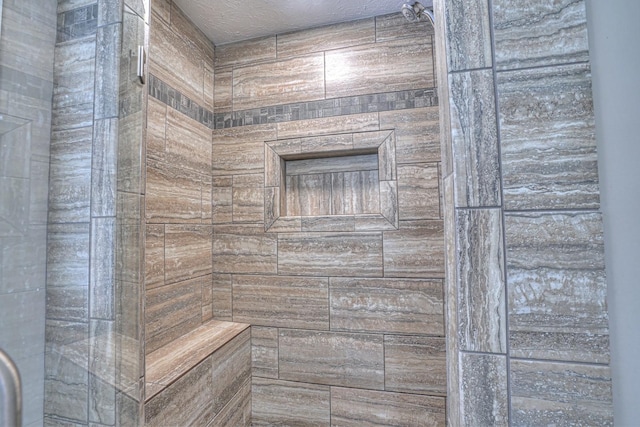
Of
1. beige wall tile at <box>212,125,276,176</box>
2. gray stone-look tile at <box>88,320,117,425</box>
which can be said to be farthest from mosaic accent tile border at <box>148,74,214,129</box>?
gray stone-look tile at <box>88,320,117,425</box>

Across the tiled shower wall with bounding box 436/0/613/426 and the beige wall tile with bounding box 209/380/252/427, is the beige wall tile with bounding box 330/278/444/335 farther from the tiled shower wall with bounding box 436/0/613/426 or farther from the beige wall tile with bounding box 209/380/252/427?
the tiled shower wall with bounding box 436/0/613/426

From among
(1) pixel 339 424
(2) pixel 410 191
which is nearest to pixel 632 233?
(2) pixel 410 191

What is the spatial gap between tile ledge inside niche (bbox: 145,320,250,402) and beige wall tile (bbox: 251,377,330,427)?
1.28ft

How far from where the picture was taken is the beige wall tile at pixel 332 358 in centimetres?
167

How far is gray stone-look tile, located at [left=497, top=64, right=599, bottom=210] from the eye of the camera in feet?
1.68

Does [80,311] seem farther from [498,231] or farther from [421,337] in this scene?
[421,337]

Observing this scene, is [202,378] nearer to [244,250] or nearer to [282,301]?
[282,301]

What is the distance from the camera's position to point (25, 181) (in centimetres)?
85

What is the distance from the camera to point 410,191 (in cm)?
166

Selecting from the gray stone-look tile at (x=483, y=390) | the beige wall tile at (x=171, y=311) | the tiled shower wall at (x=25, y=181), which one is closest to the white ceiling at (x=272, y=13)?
the tiled shower wall at (x=25, y=181)

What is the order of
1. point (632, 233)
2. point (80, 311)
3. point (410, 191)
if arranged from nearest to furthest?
1. point (632, 233)
2. point (80, 311)
3. point (410, 191)

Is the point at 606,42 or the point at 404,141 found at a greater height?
the point at 404,141

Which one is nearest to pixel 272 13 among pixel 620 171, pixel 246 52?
pixel 246 52

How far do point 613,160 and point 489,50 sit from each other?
0.29 metres
